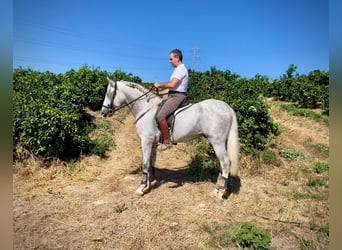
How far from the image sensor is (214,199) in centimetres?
586

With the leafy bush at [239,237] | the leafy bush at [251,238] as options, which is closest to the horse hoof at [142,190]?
the leafy bush at [239,237]

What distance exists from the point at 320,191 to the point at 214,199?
243 centimetres

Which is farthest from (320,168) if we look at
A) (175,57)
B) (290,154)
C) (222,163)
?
(175,57)

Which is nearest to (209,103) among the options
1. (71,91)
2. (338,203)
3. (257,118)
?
(257,118)

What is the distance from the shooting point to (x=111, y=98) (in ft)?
20.4

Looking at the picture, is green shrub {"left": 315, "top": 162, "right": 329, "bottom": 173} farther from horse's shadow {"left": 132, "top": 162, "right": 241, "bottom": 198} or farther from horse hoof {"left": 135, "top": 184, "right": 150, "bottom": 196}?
horse hoof {"left": 135, "top": 184, "right": 150, "bottom": 196}

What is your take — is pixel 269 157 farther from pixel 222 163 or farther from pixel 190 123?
pixel 190 123

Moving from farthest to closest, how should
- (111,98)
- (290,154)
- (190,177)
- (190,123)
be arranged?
(290,154)
(190,177)
(111,98)
(190,123)

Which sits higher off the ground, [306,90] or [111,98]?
[306,90]

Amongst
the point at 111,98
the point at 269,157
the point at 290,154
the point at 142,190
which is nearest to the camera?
the point at 142,190

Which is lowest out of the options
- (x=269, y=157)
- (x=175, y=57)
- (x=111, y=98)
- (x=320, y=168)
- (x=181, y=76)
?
(x=320, y=168)

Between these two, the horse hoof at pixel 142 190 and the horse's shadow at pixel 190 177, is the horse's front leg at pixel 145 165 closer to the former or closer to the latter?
the horse hoof at pixel 142 190

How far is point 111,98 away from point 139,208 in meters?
2.41

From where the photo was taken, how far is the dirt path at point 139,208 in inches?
171
